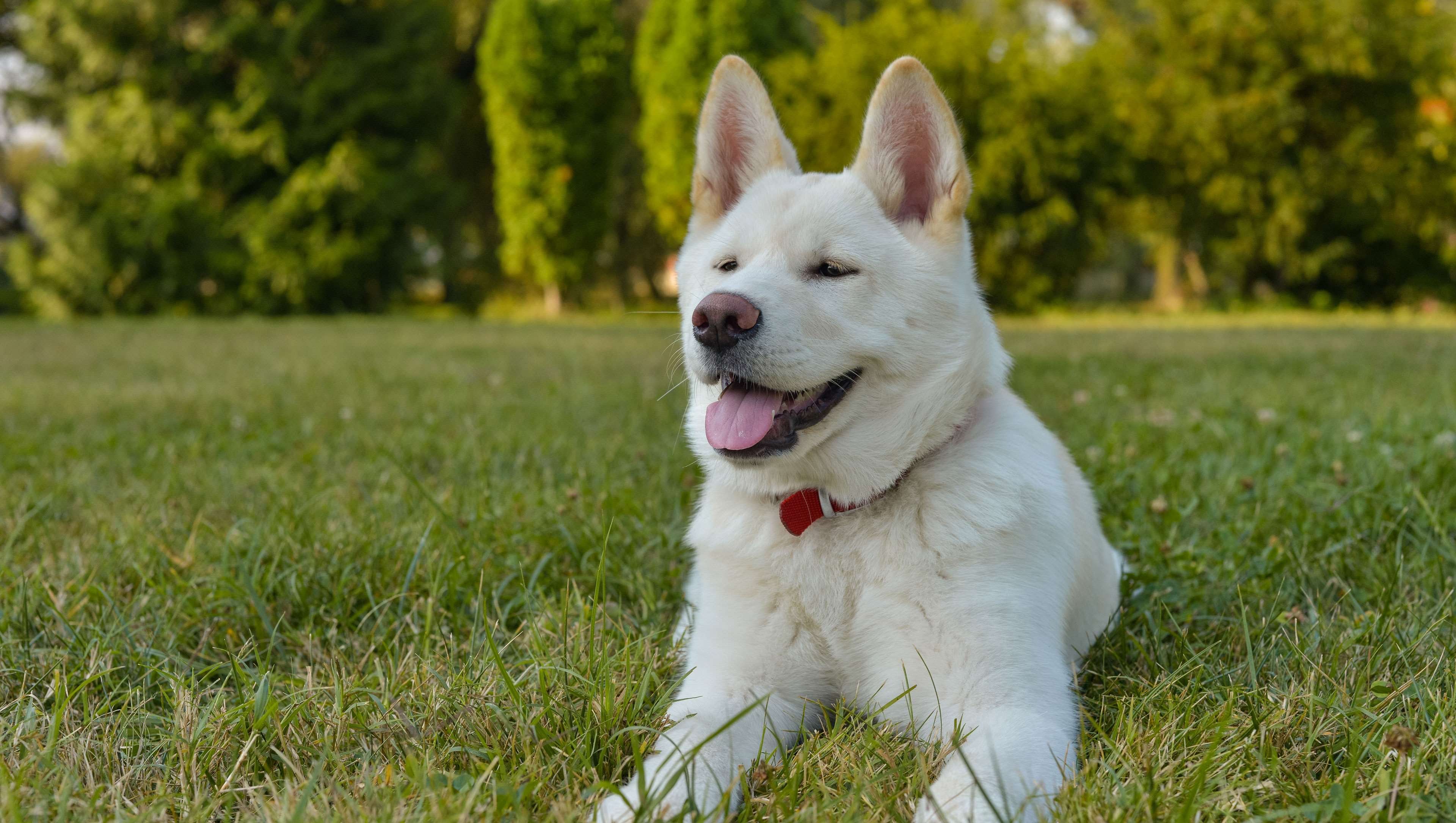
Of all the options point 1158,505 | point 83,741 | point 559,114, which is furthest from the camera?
point 559,114

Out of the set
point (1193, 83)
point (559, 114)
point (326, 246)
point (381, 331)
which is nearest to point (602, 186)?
point (559, 114)

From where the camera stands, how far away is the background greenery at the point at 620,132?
18109 millimetres

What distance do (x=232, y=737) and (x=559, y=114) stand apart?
65.3ft

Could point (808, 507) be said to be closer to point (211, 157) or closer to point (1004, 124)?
point (1004, 124)

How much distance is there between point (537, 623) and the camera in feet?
7.28

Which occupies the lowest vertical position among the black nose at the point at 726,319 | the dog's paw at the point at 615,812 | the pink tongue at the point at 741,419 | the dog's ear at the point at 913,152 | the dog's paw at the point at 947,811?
the dog's paw at the point at 947,811

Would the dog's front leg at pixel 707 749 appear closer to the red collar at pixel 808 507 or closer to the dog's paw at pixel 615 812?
the dog's paw at pixel 615 812

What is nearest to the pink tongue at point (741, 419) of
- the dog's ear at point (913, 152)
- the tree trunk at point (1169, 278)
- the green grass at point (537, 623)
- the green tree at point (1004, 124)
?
the green grass at point (537, 623)

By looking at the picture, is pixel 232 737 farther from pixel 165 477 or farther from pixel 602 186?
pixel 602 186

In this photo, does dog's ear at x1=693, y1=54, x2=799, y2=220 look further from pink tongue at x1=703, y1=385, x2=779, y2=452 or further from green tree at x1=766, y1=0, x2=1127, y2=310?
green tree at x1=766, y1=0, x2=1127, y2=310

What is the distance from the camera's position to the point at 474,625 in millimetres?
→ 2283

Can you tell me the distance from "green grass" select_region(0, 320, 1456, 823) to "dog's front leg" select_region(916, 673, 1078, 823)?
58mm

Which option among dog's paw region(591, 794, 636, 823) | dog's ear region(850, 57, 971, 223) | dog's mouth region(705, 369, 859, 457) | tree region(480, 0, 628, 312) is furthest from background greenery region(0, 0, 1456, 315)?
dog's paw region(591, 794, 636, 823)

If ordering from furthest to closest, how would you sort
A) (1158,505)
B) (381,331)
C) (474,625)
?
(381,331), (1158,505), (474,625)
